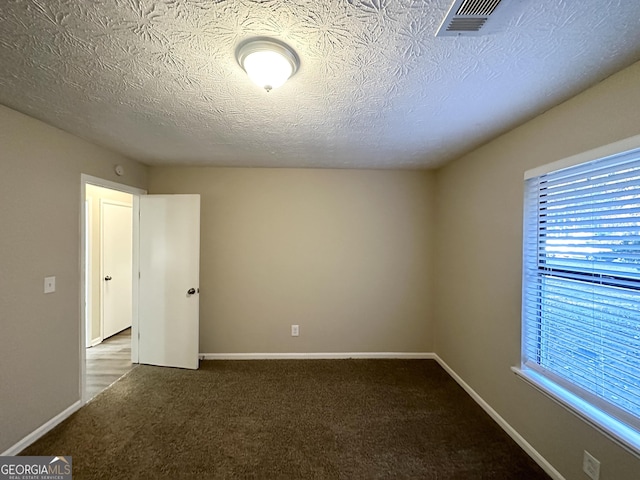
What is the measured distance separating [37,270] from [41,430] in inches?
47.4

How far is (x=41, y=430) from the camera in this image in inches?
77.2

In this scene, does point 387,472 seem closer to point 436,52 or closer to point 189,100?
point 436,52

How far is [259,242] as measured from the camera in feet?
10.9

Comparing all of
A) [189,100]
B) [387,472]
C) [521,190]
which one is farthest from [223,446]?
[521,190]

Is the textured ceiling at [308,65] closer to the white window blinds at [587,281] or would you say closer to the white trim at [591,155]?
the white trim at [591,155]

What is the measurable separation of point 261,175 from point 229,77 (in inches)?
75.6

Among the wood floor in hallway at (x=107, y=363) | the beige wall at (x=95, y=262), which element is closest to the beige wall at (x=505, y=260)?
the wood floor in hallway at (x=107, y=363)

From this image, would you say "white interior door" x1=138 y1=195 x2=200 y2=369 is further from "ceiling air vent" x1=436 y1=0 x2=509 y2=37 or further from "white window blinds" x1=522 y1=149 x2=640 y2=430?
"white window blinds" x1=522 y1=149 x2=640 y2=430

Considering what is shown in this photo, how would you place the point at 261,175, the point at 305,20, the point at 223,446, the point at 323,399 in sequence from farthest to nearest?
the point at 261,175 → the point at 323,399 → the point at 223,446 → the point at 305,20

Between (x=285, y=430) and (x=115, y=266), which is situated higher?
(x=115, y=266)

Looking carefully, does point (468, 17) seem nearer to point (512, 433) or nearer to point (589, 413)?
point (589, 413)

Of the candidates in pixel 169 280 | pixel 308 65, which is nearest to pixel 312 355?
pixel 169 280

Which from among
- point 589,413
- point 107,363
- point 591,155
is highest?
point 591,155

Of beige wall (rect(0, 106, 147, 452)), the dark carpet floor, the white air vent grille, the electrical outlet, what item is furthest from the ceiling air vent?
beige wall (rect(0, 106, 147, 452))
